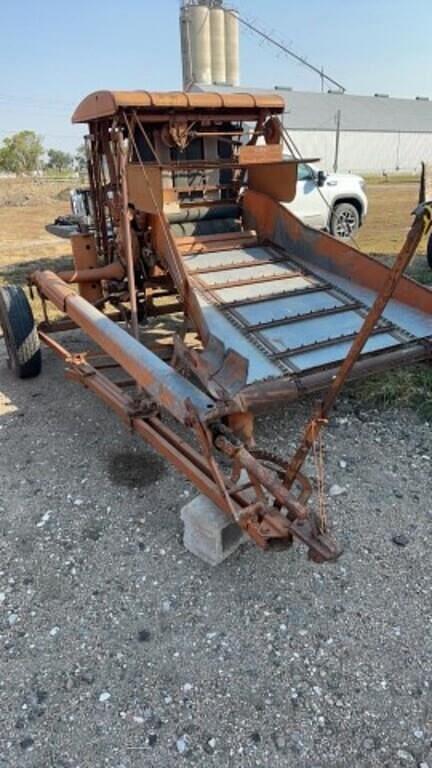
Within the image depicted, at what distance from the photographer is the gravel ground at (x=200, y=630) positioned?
90.8 inches

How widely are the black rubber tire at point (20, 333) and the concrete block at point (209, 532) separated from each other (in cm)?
303

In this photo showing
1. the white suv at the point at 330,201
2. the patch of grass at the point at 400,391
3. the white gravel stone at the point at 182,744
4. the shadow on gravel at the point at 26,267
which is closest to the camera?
the white gravel stone at the point at 182,744

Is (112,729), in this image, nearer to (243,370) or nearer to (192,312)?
(243,370)

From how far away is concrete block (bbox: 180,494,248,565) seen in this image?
121 inches

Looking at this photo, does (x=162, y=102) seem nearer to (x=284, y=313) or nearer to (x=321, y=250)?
(x=321, y=250)

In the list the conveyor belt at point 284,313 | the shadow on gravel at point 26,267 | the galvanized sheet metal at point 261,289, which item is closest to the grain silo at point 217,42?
the shadow on gravel at point 26,267

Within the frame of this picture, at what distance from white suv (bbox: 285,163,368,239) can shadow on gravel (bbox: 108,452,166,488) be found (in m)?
7.93

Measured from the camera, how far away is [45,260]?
12.1m

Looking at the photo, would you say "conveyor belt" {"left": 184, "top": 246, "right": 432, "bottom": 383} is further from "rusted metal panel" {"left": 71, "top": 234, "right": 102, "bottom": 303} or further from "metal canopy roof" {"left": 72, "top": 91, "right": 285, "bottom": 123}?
"metal canopy roof" {"left": 72, "top": 91, "right": 285, "bottom": 123}

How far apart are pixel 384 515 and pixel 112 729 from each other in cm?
193

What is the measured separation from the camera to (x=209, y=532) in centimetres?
309

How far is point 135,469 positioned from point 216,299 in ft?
4.95

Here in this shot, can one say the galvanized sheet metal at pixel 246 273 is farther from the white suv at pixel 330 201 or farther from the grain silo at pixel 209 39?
the grain silo at pixel 209 39

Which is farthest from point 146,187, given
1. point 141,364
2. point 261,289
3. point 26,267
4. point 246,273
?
point 26,267
